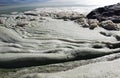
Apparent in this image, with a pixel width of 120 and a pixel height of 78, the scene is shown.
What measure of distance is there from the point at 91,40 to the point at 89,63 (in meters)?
1.70

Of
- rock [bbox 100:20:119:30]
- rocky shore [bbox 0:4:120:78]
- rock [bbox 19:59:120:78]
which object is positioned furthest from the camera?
rock [bbox 100:20:119:30]

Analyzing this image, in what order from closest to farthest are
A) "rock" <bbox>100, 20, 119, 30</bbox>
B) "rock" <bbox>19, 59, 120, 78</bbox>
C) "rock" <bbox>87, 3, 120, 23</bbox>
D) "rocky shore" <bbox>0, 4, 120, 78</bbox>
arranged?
"rock" <bbox>19, 59, 120, 78</bbox> → "rocky shore" <bbox>0, 4, 120, 78</bbox> → "rock" <bbox>100, 20, 119, 30</bbox> → "rock" <bbox>87, 3, 120, 23</bbox>

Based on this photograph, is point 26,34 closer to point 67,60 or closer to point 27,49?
point 27,49

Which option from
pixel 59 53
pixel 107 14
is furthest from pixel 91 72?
pixel 107 14

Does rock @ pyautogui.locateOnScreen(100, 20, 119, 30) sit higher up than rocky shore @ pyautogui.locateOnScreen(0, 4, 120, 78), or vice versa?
rocky shore @ pyautogui.locateOnScreen(0, 4, 120, 78)

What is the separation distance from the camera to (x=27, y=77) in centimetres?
547

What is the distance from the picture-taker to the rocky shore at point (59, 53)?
5.70m

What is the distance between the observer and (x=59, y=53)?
6.82 metres

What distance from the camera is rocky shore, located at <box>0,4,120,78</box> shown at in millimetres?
5695

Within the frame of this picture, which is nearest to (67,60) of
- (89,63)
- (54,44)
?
(89,63)

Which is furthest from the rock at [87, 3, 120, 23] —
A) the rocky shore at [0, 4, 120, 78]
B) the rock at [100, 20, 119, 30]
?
the rocky shore at [0, 4, 120, 78]

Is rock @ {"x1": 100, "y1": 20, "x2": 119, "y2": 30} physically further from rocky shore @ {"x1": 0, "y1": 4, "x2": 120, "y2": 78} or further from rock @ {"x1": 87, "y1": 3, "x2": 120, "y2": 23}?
rock @ {"x1": 87, "y1": 3, "x2": 120, "y2": 23}

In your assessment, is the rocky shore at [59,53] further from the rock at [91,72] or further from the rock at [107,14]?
the rock at [107,14]

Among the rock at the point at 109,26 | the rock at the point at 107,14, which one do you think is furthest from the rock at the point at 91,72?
the rock at the point at 107,14
